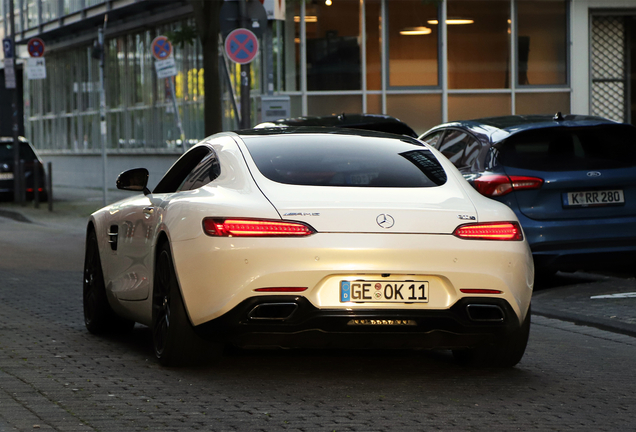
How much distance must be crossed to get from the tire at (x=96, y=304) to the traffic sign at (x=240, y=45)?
290 inches

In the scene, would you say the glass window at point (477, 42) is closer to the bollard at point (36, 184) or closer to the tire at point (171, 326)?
the bollard at point (36, 184)

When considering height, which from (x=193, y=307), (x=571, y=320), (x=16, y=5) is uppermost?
(x=16, y=5)

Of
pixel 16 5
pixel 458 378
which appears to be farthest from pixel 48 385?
pixel 16 5

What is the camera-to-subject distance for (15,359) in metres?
6.69

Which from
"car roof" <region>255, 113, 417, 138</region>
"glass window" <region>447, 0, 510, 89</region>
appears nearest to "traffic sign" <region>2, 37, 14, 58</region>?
"glass window" <region>447, 0, 510, 89</region>

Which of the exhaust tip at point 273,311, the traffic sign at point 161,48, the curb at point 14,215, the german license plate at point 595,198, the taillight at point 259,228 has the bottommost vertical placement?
the curb at point 14,215

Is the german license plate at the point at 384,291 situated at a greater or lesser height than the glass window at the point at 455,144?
lesser

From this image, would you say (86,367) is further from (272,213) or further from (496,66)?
(496,66)

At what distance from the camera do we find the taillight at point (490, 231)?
589 cm

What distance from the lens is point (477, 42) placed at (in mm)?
24422

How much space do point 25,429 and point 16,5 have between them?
4281 cm

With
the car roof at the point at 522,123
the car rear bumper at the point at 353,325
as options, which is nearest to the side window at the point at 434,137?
the car roof at the point at 522,123

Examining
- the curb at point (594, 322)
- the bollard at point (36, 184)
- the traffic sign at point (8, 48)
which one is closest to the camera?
the curb at point (594, 322)

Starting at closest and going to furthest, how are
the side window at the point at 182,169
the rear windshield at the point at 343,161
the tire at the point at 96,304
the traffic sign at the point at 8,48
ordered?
1. the rear windshield at the point at 343,161
2. the side window at the point at 182,169
3. the tire at the point at 96,304
4. the traffic sign at the point at 8,48
